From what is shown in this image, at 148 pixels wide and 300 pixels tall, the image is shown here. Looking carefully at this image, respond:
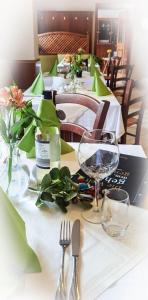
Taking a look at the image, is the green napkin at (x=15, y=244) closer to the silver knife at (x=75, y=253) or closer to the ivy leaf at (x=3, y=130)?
the silver knife at (x=75, y=253)

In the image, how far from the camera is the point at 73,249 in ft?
1.60

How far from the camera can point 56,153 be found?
735 mm

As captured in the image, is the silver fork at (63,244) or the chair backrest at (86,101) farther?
the chair backrest at (86,101)

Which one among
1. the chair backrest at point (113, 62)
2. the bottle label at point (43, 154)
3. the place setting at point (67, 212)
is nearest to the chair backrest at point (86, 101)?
the place setting at point (67, 212)

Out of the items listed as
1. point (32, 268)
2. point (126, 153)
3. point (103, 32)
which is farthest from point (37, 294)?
point (103, 32)

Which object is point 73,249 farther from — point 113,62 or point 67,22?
point 67,22

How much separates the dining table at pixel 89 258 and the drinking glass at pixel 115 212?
13mm

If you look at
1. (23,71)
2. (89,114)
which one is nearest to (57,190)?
(89,114)

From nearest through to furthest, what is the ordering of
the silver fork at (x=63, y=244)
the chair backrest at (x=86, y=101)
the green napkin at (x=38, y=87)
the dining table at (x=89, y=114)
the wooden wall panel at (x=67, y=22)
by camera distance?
1. the silver fork at (x=63, y=244)
2. the chair backrest at (x=86, y=101)
3. the dining table at (x=89, y=114)
4. the green napkin at (x=38, y=87)
5. the wooden wall panel at (x=67, y=22)

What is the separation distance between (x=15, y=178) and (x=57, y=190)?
12 cm

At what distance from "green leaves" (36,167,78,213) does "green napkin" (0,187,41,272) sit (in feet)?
0.44

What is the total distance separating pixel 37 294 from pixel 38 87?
1.54 meters

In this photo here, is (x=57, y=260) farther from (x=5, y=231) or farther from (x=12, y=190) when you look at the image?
(x=12, y=190)

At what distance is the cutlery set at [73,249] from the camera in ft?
1.33
